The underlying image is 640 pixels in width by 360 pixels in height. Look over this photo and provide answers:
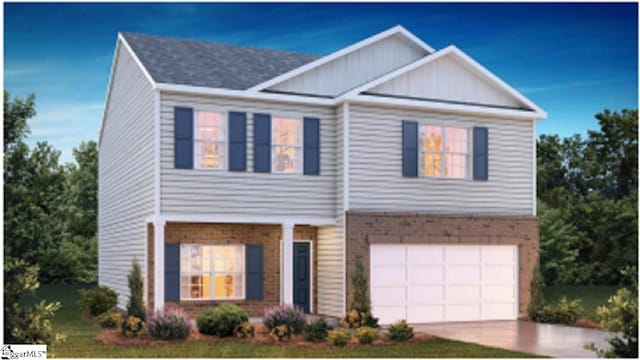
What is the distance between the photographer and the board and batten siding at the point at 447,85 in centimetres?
2191

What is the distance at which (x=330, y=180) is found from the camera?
21578 mm

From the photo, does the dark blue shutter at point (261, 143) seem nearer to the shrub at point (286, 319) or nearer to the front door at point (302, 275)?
the front door at point (302, 275)

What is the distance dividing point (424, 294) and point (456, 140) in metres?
4.03

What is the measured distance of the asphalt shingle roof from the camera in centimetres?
2083

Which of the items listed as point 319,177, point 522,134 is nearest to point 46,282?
point 319,177

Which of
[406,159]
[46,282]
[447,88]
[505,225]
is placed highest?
[447,88]

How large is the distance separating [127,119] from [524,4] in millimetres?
11920

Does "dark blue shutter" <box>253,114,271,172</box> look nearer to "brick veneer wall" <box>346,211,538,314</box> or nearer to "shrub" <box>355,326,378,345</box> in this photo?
"brick veneer wall" <box>346,211,538,314</box>

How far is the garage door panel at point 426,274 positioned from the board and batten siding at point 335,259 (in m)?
1.79

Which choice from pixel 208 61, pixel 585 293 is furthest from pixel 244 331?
pixel 585 293

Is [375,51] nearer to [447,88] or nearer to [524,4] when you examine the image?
[447,88]

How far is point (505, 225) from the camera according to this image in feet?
74.7

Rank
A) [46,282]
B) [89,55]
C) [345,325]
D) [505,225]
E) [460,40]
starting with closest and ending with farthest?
1. [345,325]
2. [505,225]
3. [460,40]
4. [89,55]
5. [46,282]

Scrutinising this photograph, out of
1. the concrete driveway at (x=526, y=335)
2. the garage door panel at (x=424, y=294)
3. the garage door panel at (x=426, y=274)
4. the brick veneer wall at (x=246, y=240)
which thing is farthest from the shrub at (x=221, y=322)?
the garage door panel at (x=426, y=274)
